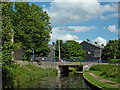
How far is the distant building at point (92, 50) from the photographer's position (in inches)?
2884

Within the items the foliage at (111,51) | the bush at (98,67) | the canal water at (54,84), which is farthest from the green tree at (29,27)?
the foliage at (111,51)

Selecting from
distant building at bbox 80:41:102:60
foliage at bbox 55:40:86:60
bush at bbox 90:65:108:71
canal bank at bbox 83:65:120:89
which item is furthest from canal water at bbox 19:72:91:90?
distant building at bbox 80:41:102:60

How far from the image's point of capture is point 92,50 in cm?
7425

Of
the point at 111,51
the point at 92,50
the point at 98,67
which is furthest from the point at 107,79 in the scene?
the point at 92,50

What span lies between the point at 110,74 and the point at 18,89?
1485 cm

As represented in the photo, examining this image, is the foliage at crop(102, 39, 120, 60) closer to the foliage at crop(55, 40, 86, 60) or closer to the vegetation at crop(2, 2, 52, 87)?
the foliage at crop(55, 40, 86, 60)

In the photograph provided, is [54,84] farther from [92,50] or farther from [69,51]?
[92,50]

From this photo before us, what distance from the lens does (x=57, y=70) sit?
1993 inches

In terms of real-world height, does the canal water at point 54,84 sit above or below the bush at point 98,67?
below

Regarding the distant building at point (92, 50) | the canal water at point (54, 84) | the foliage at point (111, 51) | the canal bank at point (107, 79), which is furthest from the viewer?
the distant building at point (92, 50)

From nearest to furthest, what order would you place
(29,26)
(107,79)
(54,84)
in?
(107,79)
(54,84)
(29,26)

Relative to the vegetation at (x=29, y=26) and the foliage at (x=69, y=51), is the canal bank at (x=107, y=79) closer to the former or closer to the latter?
the vegetation at (x=29, y=26)

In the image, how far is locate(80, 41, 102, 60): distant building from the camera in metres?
73.2

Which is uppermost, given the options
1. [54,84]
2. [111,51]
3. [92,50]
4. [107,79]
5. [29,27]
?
[29,27]
